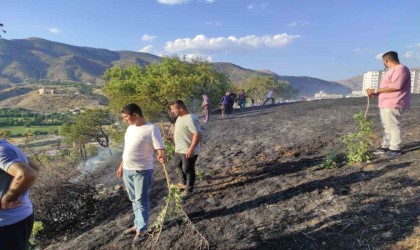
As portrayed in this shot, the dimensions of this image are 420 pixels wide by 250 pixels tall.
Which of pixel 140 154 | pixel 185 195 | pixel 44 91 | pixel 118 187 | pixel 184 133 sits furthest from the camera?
pixel 44 91

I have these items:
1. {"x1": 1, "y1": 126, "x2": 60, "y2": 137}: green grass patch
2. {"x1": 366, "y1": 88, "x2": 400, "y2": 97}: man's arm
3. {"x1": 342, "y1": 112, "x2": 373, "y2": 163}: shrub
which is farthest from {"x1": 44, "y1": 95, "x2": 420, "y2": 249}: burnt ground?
{"x1": 1, "y1": 126, "x2": 60, "y2": 137}: green grass patch

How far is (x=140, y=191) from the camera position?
4180 mm

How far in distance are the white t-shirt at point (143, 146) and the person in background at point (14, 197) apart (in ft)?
5.19

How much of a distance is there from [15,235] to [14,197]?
39 cm

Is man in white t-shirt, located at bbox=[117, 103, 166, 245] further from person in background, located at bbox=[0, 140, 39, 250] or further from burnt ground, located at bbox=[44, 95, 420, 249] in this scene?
person in background, located at bbox=[0, 140, 39, 250]

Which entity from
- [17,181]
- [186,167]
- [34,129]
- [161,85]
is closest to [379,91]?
[186,167]

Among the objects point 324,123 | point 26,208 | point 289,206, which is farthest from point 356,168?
point 324,123

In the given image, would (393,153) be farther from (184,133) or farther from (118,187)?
(118,187)

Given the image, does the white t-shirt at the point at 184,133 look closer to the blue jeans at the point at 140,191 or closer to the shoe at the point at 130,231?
the blue jeans at the point at 140,191

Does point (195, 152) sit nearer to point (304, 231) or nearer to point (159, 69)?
point (304, 231)

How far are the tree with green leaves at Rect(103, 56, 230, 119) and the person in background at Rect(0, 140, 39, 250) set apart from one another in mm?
23230

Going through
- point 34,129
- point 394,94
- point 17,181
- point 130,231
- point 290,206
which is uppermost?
point 394,94

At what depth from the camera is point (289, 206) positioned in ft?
15.1

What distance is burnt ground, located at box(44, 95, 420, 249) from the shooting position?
3.63 metres
